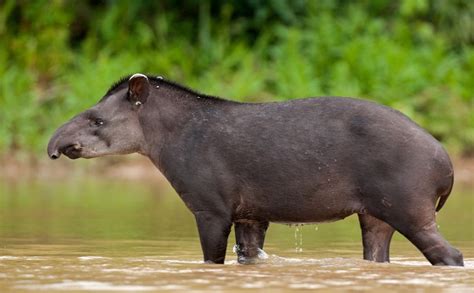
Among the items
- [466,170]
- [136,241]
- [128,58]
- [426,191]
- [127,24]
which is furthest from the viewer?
[127,24]

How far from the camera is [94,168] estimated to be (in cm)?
2256

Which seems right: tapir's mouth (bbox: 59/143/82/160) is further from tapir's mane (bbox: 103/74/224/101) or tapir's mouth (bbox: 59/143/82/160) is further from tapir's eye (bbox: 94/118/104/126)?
tapir's mane (bbox: 103/74/224/101)

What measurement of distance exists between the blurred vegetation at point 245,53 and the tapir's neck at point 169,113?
11000mm

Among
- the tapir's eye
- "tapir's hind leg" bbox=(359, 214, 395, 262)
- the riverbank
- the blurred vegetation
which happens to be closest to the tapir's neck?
the tapir's eye

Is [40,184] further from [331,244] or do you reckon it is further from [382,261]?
[382,261]

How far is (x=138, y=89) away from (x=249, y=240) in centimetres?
163

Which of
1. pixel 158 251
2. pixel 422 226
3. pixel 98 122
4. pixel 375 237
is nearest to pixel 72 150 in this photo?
pixel 98 122

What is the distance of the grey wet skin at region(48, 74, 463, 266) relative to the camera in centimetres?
1058

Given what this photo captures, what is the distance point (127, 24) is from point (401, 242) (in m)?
13.4

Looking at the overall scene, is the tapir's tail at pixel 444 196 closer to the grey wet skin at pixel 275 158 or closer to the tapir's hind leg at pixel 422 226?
the grey wet skin at pixel 275 158

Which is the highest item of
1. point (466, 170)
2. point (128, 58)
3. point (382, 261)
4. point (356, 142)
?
point (128, 58)

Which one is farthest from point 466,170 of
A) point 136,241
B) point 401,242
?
point 136,241

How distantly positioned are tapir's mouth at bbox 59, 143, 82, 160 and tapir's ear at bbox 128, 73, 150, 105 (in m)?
0.62

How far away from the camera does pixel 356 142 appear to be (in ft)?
35.1
